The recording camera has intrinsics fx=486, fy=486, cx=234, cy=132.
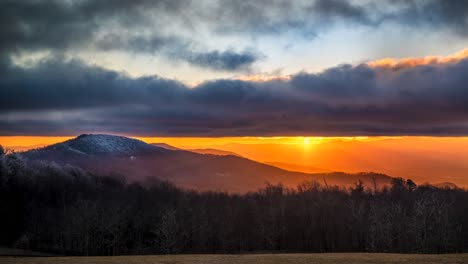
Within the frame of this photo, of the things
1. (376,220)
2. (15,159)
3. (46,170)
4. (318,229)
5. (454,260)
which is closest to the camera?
(454,260)

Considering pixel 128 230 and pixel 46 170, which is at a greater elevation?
pixel 46 170

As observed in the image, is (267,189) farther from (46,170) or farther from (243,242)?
(46,170)

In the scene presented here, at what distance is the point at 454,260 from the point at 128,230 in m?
86.5

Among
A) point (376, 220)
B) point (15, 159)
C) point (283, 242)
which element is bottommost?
point (283, 242)

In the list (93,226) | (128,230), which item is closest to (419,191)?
(128,230)

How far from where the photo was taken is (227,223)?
131625 millimetres

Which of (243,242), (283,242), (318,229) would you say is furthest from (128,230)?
(318,229)

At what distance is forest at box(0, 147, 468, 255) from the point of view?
354 ft

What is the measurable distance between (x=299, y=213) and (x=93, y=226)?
57.0 meters

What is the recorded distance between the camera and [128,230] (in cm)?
12300

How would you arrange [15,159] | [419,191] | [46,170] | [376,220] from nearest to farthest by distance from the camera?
[376,220], [15,159], [419,191], [46,170]

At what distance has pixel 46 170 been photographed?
190250mm

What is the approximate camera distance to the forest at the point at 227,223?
108 m

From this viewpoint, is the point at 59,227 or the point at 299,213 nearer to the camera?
the point at 59,227
